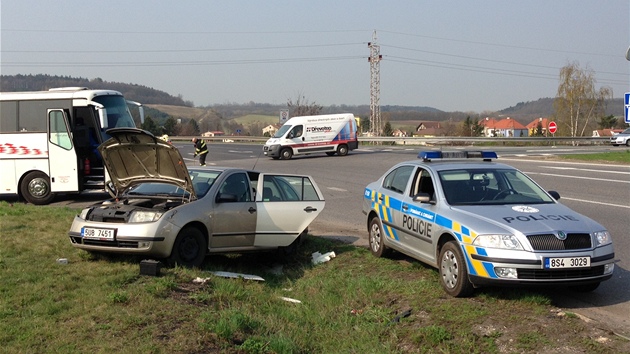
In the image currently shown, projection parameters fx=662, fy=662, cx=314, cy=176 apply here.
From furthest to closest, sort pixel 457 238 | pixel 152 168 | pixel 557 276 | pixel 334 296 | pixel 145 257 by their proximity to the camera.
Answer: pixel 152 168 < pixel 145 257 < pixel 334 296 < pixel 457 238 < pixel 557 276

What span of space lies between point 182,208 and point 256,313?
2.16 meters

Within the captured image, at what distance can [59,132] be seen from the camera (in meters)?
17.7

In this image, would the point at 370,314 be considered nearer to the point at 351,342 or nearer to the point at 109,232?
the point at 351,342

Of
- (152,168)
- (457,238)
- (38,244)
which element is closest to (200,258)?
(152,168)

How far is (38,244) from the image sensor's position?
31.6 feet

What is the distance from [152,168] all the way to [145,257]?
4.39ft

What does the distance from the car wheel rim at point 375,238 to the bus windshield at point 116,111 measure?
36.7 ft

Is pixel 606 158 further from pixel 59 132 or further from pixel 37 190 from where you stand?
pixel 37 190

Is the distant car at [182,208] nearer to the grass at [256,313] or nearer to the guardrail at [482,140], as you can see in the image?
the grass at [256,313]

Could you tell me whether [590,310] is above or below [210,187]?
below

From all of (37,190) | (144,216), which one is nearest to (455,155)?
(144,216)

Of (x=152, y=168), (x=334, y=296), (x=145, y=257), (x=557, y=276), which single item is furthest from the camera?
(x=152, y=168)

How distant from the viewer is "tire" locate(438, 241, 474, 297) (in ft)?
23.3

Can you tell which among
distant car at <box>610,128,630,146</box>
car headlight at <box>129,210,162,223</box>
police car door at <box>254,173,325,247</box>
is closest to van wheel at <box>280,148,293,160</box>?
distant car at <box>610,128,630,146</box>
